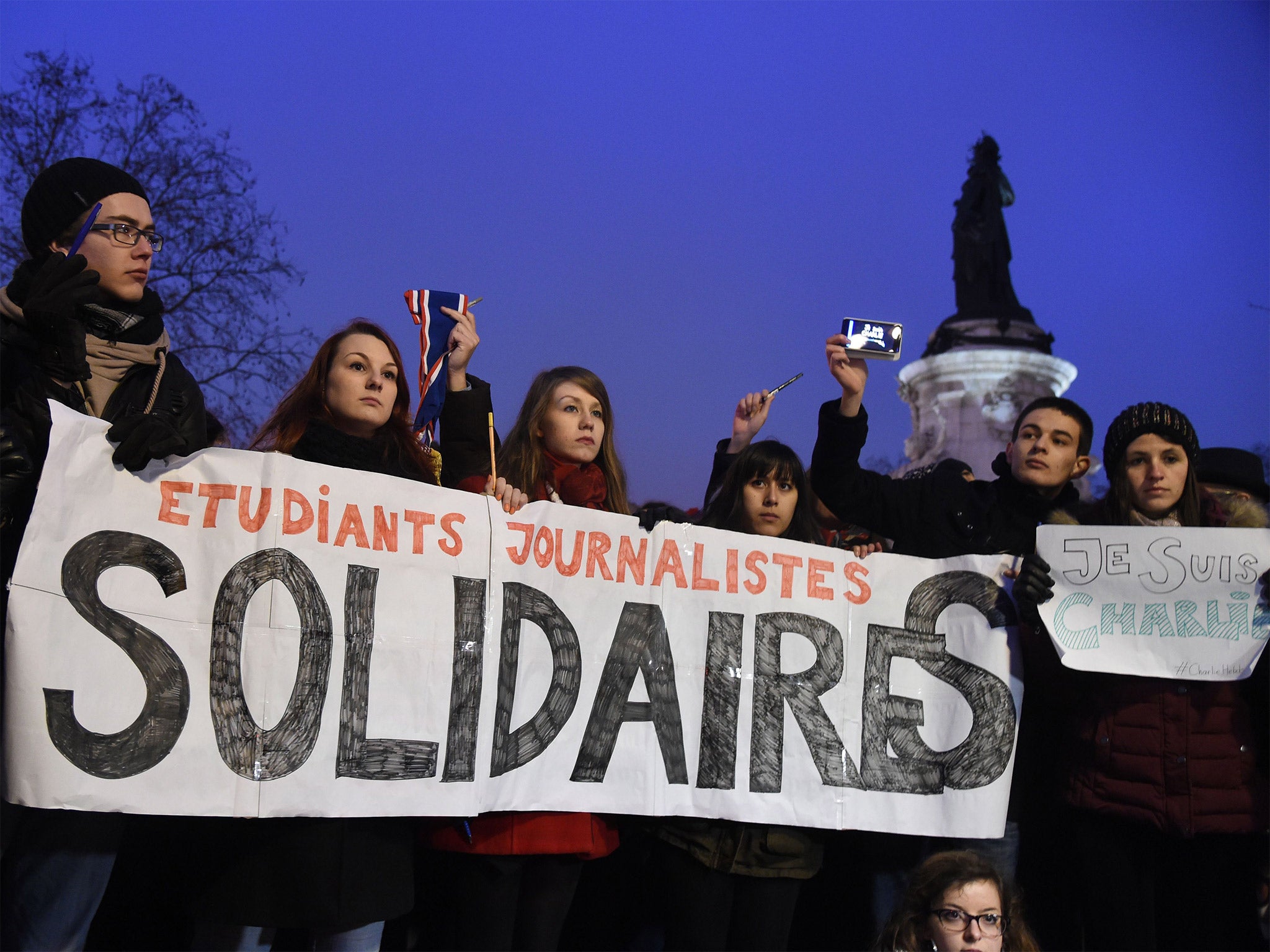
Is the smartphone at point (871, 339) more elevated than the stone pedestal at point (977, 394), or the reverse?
the stone pedestal at point (977, 394)

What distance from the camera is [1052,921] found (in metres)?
4.19

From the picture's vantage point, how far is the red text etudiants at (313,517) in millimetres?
3203

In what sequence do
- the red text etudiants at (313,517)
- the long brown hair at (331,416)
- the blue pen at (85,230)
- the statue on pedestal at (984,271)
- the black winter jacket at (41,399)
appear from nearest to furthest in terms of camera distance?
the black winter jacket at (41,399) < the blue pen at (85,230) < the red text etudiants at (313,517) < the long brown hair at (331,416) < the statue on pedestal at (984,271)

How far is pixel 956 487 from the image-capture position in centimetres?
439

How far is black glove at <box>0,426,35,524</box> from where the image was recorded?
2.84 metres

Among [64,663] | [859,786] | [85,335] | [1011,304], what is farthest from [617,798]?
[1011,304]

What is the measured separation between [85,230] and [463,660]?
1.53m

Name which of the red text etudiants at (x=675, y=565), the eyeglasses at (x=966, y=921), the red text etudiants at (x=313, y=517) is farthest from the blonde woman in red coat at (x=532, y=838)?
the eyeglasses at (x=966, y=921)

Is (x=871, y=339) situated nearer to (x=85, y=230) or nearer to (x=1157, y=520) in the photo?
(x=1157, y=520)

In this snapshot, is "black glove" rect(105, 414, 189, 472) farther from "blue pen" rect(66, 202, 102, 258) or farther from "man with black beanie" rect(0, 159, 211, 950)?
"blue pen" rect(66, 202, 102, 258)

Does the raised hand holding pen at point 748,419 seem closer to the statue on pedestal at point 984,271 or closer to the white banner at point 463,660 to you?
the white banner at point 463,660

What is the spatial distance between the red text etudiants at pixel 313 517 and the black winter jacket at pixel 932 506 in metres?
1.37

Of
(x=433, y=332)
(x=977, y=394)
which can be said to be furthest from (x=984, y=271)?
(x=433, y=332)

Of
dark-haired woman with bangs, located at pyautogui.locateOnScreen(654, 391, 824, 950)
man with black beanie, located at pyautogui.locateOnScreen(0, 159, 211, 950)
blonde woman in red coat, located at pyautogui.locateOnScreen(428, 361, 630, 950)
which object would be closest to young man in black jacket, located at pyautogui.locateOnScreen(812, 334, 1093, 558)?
blonde woman in red coat, located at pyautogui.locateOnScreen(428, 361, 630, 950)
